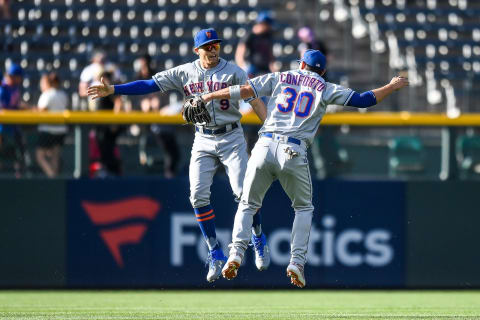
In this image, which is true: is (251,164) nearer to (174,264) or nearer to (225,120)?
(225,120)

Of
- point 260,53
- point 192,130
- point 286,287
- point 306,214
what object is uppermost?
point 260,53

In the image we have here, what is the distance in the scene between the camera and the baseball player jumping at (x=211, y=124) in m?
7.96

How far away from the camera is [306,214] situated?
771 cm

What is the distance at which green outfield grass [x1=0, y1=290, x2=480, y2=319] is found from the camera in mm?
7230

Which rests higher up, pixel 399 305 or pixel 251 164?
pixel 251 164

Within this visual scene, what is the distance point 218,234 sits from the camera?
10258mm

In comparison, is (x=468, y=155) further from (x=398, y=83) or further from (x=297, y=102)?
(x=297, y=102)

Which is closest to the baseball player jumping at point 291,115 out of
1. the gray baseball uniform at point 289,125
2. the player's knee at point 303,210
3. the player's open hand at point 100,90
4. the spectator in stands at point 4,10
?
the gray baseball uniform at point 289,125

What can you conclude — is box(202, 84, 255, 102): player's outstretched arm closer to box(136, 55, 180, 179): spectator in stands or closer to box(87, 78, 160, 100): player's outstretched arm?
box(87, 78, 160, 100): player's outstretched arm

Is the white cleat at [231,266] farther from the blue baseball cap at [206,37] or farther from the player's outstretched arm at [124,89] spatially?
the blue baseball cap at [206,37]

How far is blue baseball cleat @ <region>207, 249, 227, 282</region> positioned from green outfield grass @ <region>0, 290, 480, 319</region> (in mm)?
297

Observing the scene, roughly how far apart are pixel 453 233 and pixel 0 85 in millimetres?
5837

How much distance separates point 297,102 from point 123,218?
3495mm

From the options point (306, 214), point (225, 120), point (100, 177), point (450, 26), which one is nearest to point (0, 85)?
point (100, 177)
